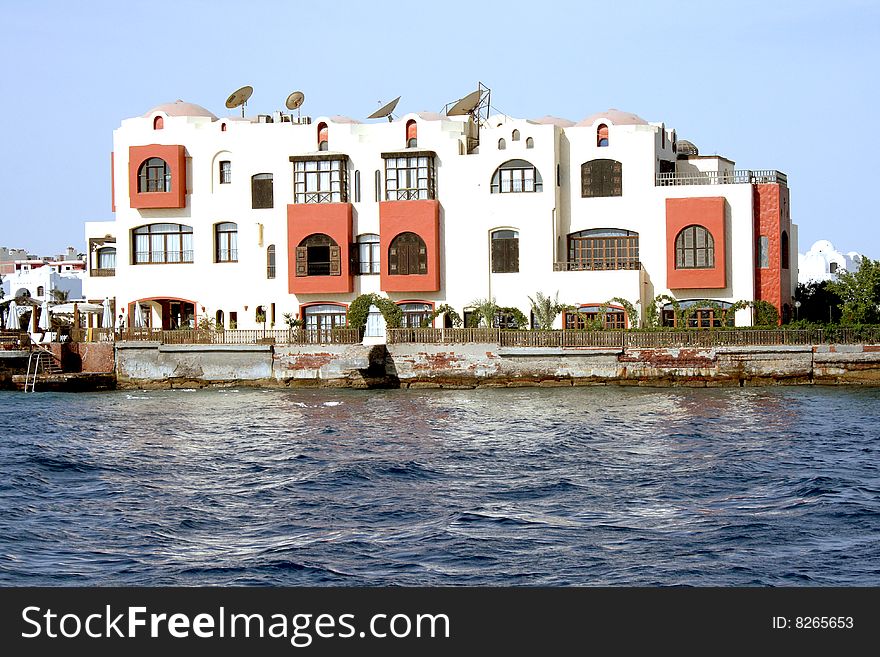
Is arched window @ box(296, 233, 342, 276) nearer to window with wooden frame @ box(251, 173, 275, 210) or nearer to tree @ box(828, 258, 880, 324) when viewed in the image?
window with wooden frame @ box(251, 173, 275, 210)

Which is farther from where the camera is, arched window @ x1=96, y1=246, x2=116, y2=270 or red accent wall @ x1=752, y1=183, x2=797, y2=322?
arched window @ x1=96, y1=246, x2=116, y2=270

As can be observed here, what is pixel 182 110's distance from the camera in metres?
65.9

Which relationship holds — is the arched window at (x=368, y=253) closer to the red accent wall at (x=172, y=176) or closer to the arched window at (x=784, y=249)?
the red accent wall at (x=172, y=176)

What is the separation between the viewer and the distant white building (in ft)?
441

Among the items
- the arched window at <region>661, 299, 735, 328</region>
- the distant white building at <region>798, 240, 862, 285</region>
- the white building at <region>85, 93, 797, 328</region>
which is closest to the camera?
the arched window at <region>661, 299, 735, 328</region>

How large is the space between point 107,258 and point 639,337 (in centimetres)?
3072

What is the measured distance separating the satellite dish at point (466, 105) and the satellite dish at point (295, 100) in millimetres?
7541

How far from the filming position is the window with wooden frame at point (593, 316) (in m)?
59.5

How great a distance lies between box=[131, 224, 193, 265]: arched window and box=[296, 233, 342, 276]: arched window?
20.4ft

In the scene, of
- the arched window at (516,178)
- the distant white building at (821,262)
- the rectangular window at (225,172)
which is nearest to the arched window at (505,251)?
the arched window at (516,178)

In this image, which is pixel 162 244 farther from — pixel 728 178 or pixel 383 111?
pixel 728 178

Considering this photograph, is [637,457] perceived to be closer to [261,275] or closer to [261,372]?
[261,372]

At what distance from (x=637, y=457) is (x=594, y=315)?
28507 mm

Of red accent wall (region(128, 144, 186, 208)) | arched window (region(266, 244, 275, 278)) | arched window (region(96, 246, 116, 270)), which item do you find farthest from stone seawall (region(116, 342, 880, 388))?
arched window (region(96, 246, 116, 270))
